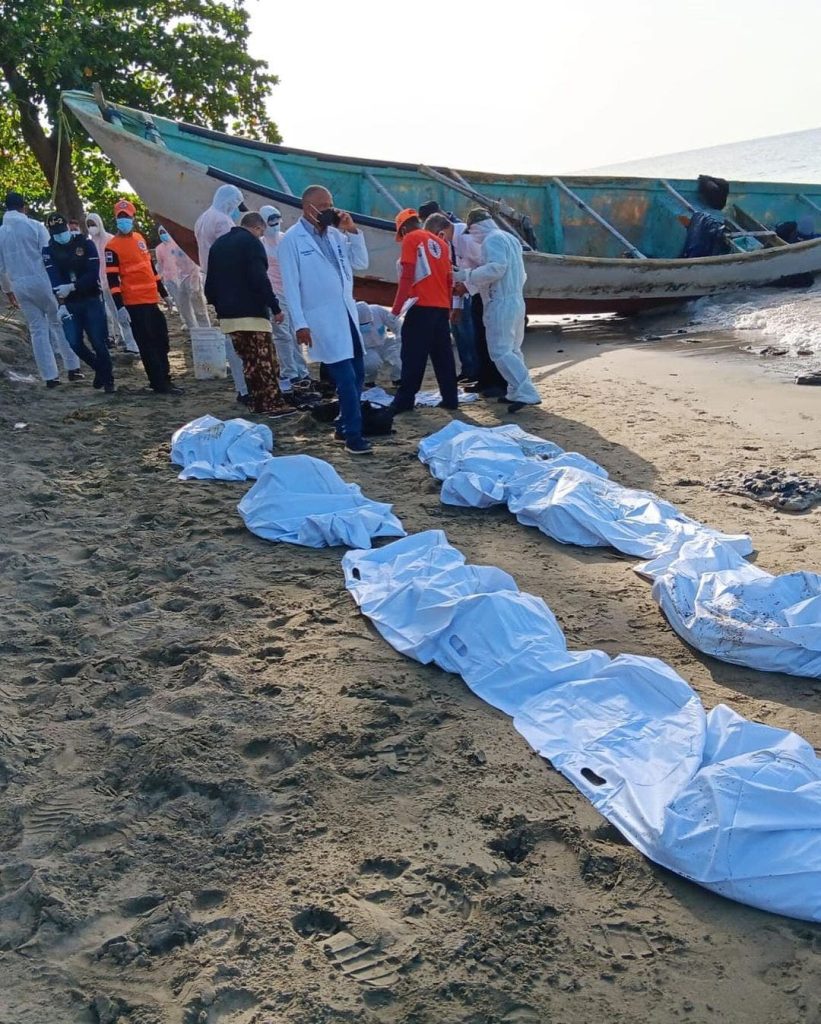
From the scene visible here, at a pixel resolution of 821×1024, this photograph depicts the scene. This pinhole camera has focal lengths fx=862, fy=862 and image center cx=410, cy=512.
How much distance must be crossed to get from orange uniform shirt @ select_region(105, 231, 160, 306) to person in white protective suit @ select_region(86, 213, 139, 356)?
6.11 feet

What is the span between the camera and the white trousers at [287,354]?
812 centimetres

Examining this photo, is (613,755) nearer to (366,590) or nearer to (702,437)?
(366,590)

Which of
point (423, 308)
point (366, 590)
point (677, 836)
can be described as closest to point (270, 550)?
point (366, 590)

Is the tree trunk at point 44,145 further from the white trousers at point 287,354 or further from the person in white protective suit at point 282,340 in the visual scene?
the white trousers at point 287,354

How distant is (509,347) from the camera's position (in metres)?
7.17

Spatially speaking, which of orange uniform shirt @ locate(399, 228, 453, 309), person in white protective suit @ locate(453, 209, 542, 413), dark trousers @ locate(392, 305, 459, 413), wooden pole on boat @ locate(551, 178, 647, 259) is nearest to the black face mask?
orange uniform shirt @ locate(399, 228, 453, 309)

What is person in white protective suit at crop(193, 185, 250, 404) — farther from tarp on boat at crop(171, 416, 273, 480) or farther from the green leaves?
the green leaves

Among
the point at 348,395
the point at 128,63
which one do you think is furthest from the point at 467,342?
the point at 128,63

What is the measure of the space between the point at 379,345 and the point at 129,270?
8.17 ft

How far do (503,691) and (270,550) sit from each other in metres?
1.74

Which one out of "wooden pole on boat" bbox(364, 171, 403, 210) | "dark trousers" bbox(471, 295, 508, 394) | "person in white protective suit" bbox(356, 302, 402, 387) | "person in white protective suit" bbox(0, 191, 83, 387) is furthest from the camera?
"wooden pole on boat" bbox(364, 171, 403, 210)

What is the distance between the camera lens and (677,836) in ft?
6.87

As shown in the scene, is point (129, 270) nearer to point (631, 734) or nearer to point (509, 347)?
point (509, 347)

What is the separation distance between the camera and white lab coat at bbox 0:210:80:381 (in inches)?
316
